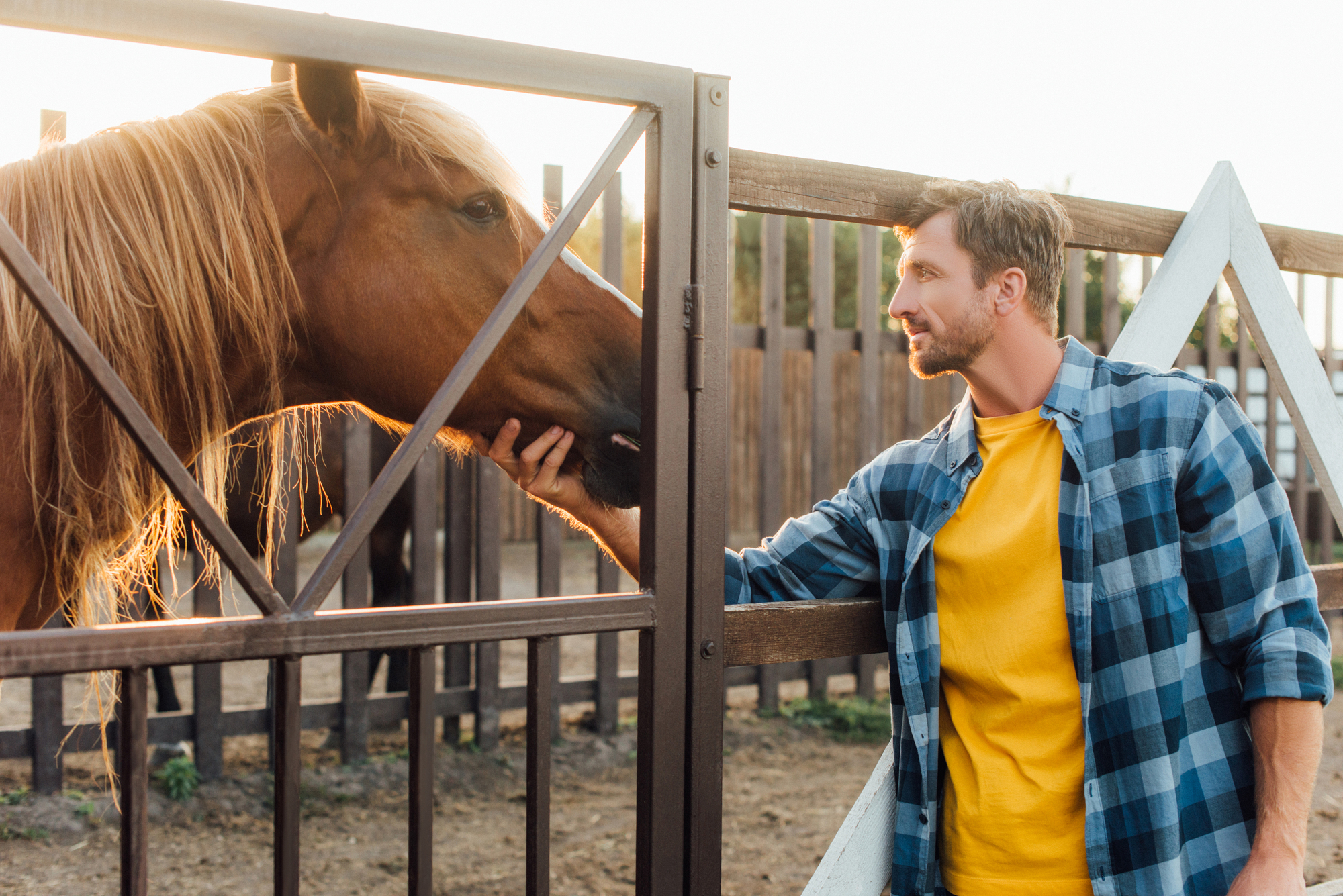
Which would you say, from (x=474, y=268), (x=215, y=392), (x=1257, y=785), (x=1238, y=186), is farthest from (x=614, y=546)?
(x=1238, y=186)

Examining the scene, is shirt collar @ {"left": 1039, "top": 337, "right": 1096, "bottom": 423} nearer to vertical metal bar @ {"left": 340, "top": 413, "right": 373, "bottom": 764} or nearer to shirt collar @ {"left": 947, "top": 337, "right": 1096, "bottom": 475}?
shirt collar @ {"left": 947, "top": 337, "right": 1096, "bottom": 475}

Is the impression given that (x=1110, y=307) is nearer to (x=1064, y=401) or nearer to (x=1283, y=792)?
(x=1064, y=401)

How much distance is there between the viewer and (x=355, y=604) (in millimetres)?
3623

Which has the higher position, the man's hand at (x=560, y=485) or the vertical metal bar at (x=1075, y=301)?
the vertical metal bar at (x=1075, y=301)

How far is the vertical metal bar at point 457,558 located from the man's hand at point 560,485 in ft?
7.84

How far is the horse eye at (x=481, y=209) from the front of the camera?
1.39 metres

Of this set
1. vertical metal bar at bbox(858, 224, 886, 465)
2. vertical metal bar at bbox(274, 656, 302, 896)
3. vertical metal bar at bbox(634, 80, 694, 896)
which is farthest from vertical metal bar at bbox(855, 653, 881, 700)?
vertical metal bar at bbox(274, 656, 302, 896)

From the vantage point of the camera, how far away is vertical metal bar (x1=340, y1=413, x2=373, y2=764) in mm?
3596

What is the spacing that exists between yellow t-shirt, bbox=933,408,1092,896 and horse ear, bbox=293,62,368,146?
3.62 feet

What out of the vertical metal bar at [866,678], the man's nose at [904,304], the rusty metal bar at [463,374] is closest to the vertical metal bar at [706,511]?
the rusty metal bar at [463,374]

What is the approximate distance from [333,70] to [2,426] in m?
0.65

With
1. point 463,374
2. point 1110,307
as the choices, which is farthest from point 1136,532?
point 1110,307

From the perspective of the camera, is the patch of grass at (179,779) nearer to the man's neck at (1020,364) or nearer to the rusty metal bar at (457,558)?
the rusty metal bar at (457,558)

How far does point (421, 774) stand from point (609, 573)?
10.2 feet
